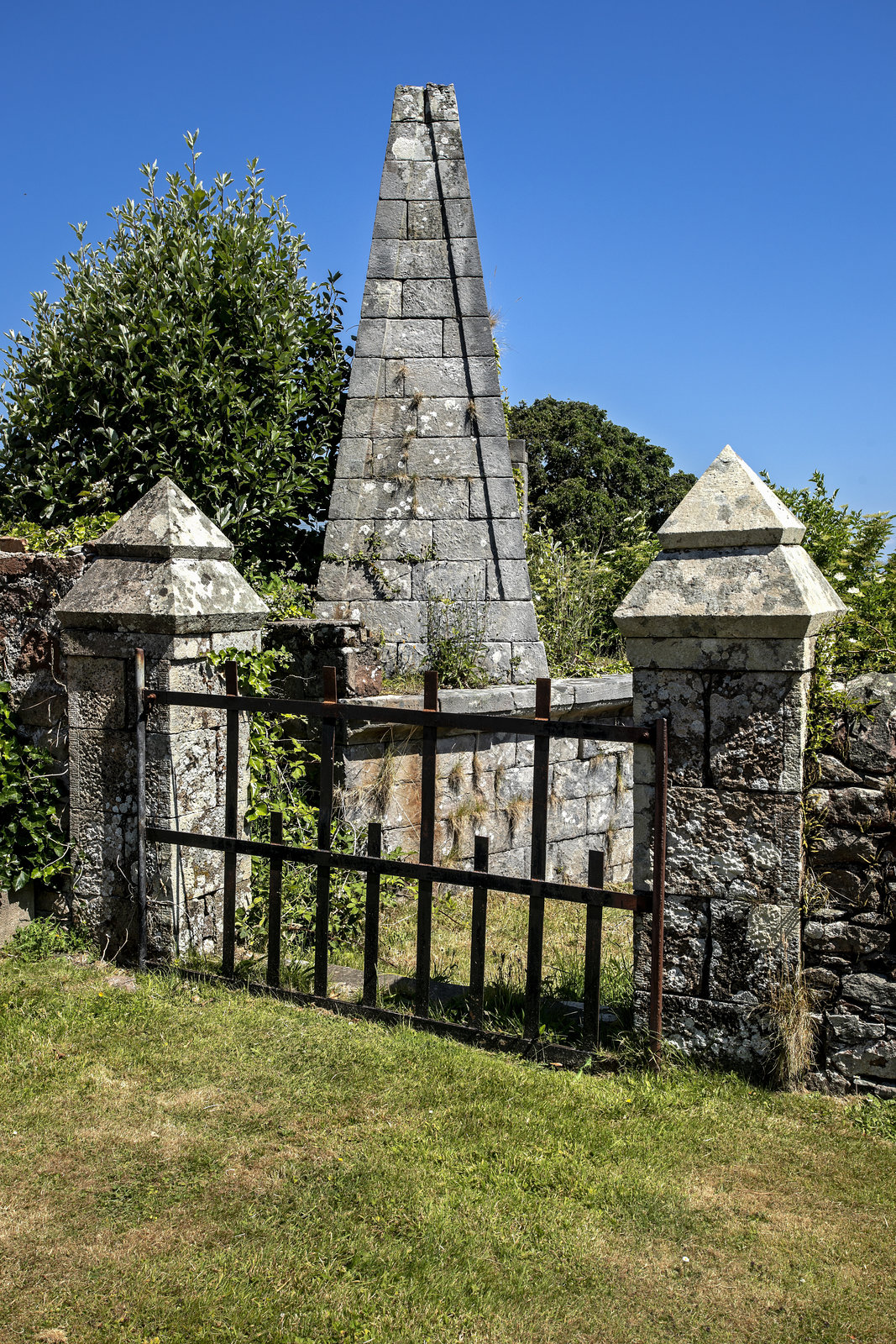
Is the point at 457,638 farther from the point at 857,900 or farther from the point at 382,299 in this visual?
the point at 857,900

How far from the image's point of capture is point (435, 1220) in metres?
2.69

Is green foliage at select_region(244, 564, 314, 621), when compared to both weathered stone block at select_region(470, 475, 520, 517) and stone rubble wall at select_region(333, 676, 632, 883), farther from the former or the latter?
weathered stone block at select_region(470, 475, 520, 517)

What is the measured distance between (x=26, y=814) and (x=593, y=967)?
9.19 feet

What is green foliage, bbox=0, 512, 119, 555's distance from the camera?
524 centimetres

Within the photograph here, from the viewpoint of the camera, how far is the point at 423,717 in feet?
12.7

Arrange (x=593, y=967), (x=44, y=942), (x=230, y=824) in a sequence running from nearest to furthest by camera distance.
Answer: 1. (x=593, y=967)
2. (x=230, y=824)
3. (x=44, y=942)

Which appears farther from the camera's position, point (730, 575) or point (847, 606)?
point (847, 606)

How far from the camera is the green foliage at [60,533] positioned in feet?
17.2

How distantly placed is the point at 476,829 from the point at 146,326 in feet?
13.8

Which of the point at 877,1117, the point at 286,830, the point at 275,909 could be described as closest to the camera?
the point at 877,1117

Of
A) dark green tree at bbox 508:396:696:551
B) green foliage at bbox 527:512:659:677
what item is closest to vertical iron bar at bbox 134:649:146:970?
green foliage at bbox 527:512:659:677

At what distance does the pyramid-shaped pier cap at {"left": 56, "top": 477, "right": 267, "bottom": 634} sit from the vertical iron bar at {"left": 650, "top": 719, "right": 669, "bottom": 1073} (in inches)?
83.8

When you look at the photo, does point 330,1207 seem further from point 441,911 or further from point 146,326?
point 146,326

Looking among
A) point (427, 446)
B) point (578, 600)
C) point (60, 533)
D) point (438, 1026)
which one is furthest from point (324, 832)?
point (578, 600)
